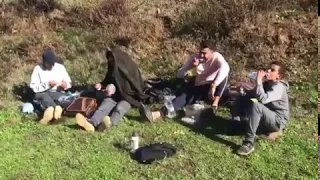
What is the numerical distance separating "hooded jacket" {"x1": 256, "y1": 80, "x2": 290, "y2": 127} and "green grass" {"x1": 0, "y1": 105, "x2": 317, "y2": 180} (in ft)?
1.22

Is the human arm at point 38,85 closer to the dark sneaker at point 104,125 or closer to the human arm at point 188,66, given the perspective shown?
the dark sneaker at point 104,125

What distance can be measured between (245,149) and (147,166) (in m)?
1.18

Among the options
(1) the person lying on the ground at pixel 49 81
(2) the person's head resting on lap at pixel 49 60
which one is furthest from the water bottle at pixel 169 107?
(2) the person's head resting on lap at pixel 49 60

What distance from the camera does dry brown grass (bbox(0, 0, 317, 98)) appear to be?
961cm

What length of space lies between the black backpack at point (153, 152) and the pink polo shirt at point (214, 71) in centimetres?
158

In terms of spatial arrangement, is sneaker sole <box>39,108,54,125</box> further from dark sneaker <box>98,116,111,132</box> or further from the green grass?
dark sneaker <box>98,116,111,132</box>

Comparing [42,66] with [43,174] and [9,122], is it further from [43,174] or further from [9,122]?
[43,174]

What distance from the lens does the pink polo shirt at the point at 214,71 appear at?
25.5 feet

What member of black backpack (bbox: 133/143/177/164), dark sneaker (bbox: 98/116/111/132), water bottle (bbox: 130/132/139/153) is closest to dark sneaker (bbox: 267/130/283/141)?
black backpack (bbox: 133/143/177/164)

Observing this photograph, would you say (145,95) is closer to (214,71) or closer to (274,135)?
(214,71)

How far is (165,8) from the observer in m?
11.6

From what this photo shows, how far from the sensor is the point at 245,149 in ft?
21.3

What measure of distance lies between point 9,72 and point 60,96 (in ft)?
6.23

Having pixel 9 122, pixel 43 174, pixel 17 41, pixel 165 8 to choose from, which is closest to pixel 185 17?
pixel 165 8
